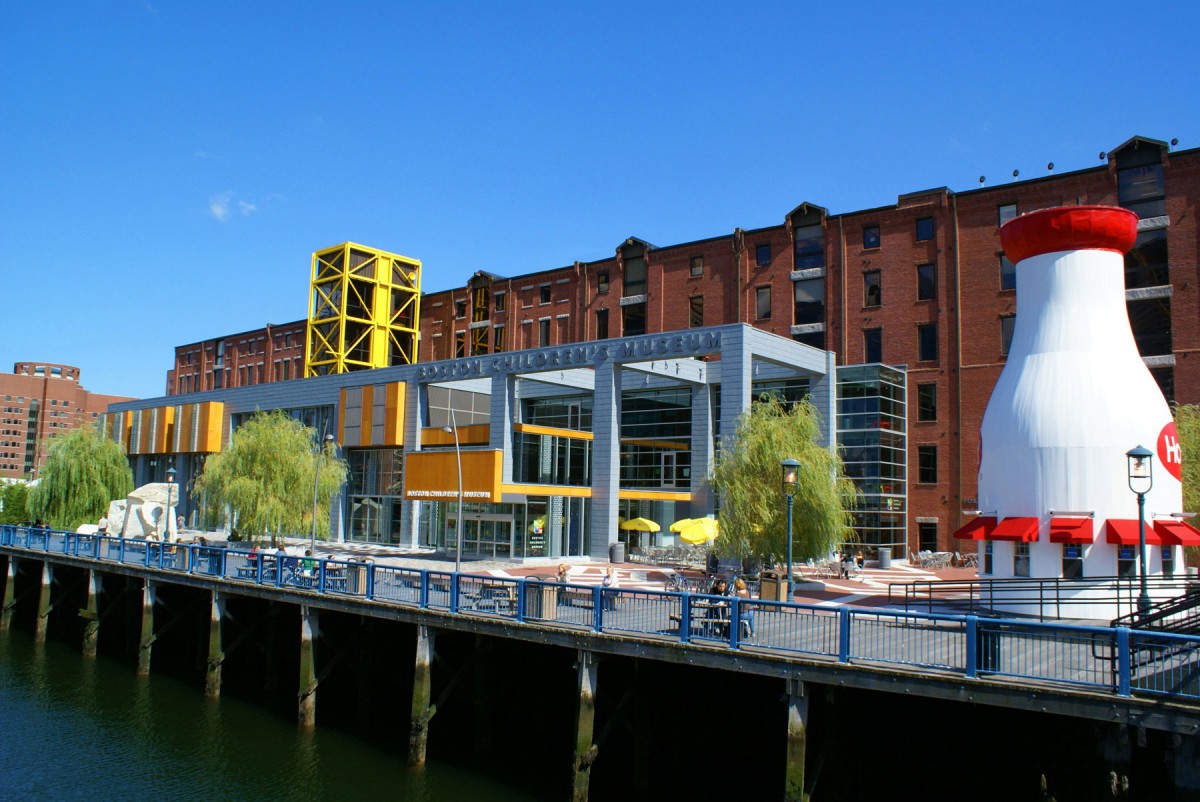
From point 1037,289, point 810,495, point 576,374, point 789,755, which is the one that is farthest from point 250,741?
point 576,374

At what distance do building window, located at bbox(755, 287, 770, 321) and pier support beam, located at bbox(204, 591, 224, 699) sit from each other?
3428 cm

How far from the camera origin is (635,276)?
5881 centimetres

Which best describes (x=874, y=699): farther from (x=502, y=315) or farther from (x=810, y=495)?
(x=502, y=315)

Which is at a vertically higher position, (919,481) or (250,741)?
(919,481)

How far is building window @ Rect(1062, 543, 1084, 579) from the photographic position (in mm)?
21109

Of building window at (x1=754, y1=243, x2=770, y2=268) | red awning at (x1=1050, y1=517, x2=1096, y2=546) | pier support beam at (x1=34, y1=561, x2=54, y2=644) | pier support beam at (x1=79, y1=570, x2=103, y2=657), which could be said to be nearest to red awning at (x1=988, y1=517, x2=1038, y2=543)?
red awning at (x1=1050, y1=517, x2=1096, y2=546)

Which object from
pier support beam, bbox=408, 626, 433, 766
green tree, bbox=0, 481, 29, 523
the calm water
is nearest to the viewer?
the calm water

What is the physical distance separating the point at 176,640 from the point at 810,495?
79.0 ft

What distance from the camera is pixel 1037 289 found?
23047 mm

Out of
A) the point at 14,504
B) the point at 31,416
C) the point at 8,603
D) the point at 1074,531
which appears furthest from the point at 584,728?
the point at 31,416

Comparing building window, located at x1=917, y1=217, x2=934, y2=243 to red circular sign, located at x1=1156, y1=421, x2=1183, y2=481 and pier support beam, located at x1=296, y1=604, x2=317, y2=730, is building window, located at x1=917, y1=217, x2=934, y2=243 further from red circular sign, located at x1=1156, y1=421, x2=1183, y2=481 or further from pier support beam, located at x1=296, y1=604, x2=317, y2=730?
pier support beam, located at x1=296, y1=604, x2=317, y2=730

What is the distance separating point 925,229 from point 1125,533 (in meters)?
29.7

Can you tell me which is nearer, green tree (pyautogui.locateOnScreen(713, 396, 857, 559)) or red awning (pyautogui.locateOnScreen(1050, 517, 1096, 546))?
red awning (pyautogui.locateOnScreen(1050, 517, 1096, 546))

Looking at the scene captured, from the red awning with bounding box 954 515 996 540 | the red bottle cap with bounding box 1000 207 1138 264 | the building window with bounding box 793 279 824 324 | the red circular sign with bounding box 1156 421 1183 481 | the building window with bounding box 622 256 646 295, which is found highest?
the building window with bounding box 622 256 646 295
